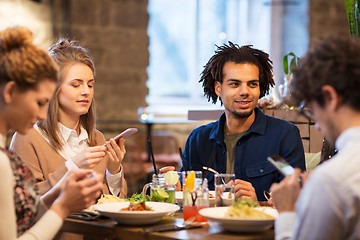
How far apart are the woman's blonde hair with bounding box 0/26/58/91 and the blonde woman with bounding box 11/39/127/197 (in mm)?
813

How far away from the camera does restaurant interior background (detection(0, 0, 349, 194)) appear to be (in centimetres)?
631

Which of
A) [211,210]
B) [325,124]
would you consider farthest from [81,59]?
[325,124]

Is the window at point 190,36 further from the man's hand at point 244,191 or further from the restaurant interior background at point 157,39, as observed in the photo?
the man's hand at point 244,191

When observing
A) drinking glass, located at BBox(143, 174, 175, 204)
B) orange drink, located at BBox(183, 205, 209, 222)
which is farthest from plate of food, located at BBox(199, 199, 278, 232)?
drinking glass, located at BBox(143, 174, 175, 204)

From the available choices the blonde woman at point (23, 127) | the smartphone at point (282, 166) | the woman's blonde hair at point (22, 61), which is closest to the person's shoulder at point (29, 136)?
the blonde woman at point (23, 127)

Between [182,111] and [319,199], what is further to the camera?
[182,111]

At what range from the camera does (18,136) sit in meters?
2.51

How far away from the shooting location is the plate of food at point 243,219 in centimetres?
180

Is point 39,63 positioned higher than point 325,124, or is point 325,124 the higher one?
point 39,63

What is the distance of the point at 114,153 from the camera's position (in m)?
2.50

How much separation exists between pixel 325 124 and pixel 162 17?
6.61 metres

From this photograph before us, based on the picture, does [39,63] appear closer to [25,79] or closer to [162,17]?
[25,79]

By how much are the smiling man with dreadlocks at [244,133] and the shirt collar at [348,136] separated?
1.35 meters

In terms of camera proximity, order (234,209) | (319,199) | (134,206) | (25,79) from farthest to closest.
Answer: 1. (134,206)
2. (234,209)
3. (25,79)
4. (319,199)
